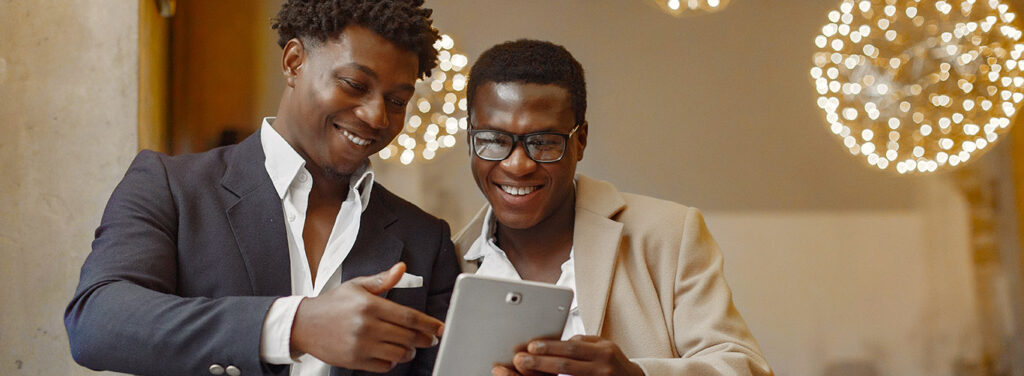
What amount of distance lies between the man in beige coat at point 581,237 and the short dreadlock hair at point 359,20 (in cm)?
24

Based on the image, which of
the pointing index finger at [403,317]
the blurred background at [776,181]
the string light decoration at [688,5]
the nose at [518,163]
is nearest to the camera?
the pointing index finger at [403,317]

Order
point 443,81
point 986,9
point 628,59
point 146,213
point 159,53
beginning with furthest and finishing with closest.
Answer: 1. point 628,59
2. point 443,81
3. point 159,53
4. point 986,9
5. point 146,213

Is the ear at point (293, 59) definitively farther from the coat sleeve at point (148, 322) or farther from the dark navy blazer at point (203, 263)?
the coat sleeve at point (148, 322)

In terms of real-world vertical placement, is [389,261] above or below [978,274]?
above

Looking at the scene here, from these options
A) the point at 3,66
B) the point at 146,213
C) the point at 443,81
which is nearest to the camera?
the point at 146,213

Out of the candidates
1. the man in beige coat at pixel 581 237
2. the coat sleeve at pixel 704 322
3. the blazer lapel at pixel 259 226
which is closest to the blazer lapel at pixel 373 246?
the blazer lapel at pixel 259 226

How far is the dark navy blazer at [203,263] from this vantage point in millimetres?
1303

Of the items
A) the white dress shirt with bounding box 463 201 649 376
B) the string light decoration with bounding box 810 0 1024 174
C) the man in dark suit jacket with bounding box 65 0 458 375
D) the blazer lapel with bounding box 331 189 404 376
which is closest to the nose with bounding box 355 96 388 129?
the man in dark suit jacket with bounding box 65 0 458 375

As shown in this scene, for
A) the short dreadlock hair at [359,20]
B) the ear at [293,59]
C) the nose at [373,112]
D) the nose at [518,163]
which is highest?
the short dreadlock hair at [359,20]

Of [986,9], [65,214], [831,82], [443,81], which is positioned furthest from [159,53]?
[986,9]

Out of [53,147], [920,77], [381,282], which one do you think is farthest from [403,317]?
[920,77]

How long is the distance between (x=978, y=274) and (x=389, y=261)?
124 inches

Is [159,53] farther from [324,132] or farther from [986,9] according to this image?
[986,9]

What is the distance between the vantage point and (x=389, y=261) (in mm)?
1816
